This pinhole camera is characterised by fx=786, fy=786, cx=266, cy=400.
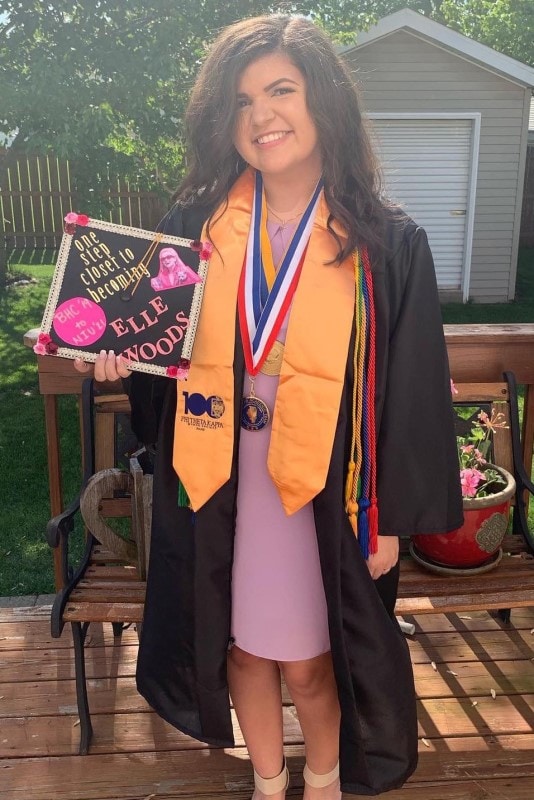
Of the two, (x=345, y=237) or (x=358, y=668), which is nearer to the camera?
(x=345, y=237)

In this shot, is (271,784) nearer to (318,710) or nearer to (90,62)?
(318,710)

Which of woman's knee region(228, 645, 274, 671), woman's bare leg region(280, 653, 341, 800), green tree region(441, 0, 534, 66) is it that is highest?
green tree region(441, 0, 534, 66)

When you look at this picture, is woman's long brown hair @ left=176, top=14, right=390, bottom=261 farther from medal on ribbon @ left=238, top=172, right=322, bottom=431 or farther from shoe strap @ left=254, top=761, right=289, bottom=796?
shoe strap @ left=254, top=761, right=289, bottom=796

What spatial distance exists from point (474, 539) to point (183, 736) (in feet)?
3.93

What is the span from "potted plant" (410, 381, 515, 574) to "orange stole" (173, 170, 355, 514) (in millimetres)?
883

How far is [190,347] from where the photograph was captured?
2004 mm

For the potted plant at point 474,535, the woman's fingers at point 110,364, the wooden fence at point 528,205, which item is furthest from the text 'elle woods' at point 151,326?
the wooden fence at point 528,205

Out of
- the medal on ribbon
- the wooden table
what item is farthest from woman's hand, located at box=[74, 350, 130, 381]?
the wooden table

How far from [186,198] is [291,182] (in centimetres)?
32

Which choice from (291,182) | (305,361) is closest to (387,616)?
(305,361)

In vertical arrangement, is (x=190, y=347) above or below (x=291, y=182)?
below

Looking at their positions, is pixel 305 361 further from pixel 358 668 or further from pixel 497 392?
pixel 497 392

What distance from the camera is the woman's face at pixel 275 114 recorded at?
1.89m

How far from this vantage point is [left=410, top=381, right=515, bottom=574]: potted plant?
2.66m
